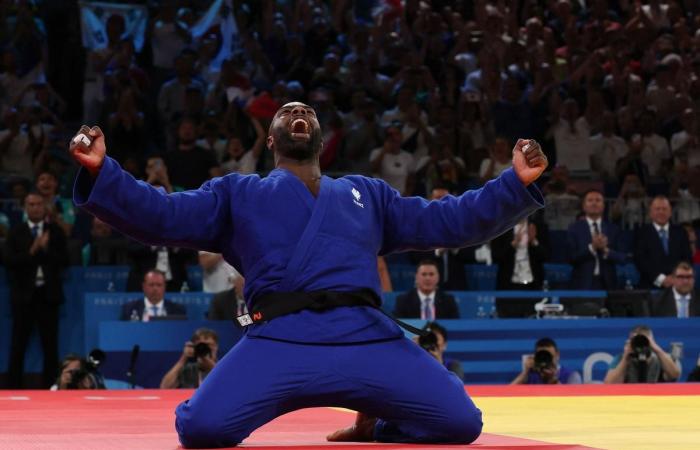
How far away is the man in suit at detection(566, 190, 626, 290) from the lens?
11391 millimetres

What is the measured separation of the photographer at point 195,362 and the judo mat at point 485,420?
25.6 inches

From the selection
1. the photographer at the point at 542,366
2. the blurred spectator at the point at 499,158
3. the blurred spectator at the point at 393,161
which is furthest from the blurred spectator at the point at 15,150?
the photographer at the point at 542,366

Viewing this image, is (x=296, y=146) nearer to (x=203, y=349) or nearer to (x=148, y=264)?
(x=203, y=349)

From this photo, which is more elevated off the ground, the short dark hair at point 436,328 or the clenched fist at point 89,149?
the clenched fist at point 89,149

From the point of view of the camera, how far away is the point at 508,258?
11.4 m

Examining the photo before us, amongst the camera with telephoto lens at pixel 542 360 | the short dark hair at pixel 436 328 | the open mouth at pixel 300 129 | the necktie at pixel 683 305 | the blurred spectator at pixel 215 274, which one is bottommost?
the camera with telephoto lens at pixel 542 360

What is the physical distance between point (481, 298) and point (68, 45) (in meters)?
5.63

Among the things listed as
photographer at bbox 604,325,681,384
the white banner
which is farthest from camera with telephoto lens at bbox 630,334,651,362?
the white banner

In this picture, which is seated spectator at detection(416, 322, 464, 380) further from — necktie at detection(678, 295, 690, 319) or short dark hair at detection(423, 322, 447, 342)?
necktie at detection(678, 295, 690, 319)

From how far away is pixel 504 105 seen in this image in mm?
13391

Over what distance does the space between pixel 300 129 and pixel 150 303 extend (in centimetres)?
576

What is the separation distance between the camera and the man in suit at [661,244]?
38.0ft

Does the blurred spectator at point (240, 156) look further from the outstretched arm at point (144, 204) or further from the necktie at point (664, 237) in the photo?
the outstretched arm at point (144, 204)

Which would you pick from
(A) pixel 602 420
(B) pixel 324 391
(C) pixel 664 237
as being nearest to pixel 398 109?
(C) pixel 664 237
